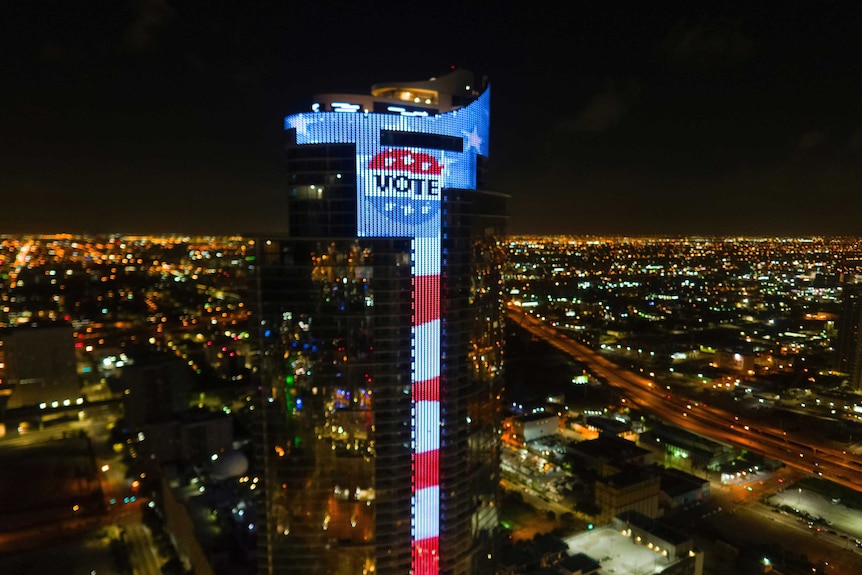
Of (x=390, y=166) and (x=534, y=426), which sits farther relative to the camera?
(x=534, y=426)

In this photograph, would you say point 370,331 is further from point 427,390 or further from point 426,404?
point 426,404

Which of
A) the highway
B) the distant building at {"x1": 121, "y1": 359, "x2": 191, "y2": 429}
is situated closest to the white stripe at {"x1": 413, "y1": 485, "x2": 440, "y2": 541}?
the distant building at {"x1": 121, "y1": 359, "x2": 191, "y2": 429}

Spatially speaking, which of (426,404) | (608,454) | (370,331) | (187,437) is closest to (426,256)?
(370,331)

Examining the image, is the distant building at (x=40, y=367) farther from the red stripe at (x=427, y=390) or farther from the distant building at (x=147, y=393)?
the red stripe at (x=427, y=390)

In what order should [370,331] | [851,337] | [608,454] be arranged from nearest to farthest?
[370,331], [608,454], [851,337]

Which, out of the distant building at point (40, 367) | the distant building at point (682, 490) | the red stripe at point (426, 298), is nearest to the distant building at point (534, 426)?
the distant building at point (682, 490)

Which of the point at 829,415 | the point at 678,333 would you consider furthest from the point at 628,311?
the point at 829,415

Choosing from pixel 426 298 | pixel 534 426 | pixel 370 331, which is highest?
pixel 426 298
